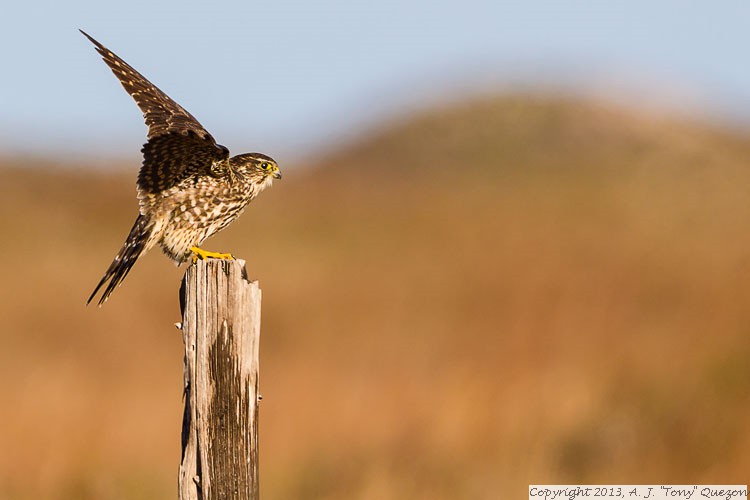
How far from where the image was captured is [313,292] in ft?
38.5

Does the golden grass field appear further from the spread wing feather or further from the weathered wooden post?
the weathered wooden post

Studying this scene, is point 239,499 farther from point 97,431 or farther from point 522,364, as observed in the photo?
point 522,364

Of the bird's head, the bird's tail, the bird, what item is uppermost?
the bird's head

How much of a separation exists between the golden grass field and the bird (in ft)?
7.31

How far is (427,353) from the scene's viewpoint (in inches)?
371

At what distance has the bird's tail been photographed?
4.59 metres

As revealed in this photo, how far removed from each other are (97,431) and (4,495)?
938 millimetres

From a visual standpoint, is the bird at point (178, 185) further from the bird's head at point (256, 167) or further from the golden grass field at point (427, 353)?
the golden grass field at point (427, 353)

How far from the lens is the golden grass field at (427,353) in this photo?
284 inches

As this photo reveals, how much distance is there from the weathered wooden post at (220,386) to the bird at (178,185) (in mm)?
1631

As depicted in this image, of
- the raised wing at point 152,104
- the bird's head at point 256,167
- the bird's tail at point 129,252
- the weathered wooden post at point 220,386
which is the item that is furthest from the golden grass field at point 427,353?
the weathered wooden post at point 220,386

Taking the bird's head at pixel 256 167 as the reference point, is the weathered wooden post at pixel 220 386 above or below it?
below

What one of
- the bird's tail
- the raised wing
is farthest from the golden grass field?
the raised wing

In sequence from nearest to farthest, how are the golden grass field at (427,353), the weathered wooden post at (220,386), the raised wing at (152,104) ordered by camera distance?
the weathered wooden post at (220,386) → the raised wing at (152,104) → the golden grass field at (427,353)
